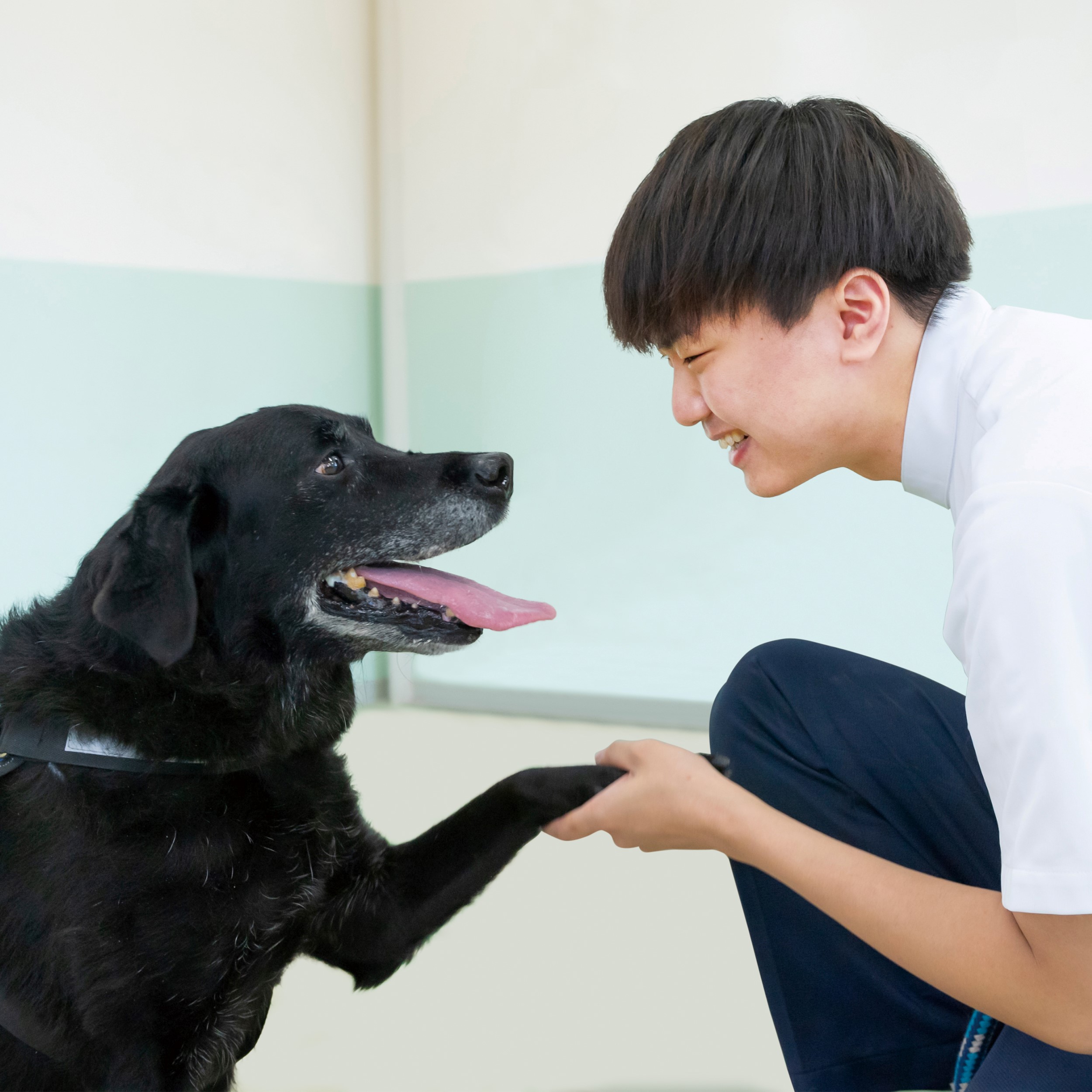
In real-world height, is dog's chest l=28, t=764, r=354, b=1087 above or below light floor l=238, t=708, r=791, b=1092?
above

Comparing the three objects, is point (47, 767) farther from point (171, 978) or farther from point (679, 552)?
point (679, 552)

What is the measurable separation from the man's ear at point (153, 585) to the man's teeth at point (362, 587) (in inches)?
8.3

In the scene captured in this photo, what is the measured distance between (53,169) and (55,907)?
85.9 inches

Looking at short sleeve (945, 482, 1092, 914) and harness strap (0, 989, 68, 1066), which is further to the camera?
harness strap (0, 989, 68, 1066)

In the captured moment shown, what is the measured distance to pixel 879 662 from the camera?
4.27 ft

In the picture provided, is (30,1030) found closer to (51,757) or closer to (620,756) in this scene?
(51,757)

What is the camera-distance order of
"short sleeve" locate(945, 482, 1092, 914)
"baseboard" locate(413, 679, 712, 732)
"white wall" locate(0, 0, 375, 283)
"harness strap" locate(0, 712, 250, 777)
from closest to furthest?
"short sleeve" locate(945, 482, 1092, 914) → "harness strap" locate(0, 712, 250, 777) → "white wall" locate(0, 0, 375, 283) → "baseboard" locate(413, 679, 712, 732)

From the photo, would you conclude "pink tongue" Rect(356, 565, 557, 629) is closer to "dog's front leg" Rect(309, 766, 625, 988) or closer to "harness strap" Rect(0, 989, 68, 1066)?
"dog's front leg" Rect(309, 766, 625, 988)

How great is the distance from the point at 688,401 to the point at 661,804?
0.44 meters

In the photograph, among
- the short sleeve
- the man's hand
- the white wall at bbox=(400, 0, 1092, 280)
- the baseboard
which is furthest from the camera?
the baseboard

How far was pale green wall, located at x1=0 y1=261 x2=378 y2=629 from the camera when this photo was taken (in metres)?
2.58

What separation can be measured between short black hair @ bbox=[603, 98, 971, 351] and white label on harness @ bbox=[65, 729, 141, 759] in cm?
75

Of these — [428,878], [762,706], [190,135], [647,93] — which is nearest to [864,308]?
[762,706]

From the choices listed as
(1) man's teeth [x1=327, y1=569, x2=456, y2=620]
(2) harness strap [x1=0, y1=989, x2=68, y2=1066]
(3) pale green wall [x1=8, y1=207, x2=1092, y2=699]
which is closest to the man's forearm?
(1) man's teeth [x1=327, y1=569, x2=456, y2=620]
